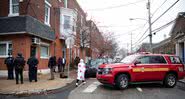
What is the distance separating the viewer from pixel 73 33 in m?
31.4

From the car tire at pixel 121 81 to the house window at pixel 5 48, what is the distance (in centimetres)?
1033

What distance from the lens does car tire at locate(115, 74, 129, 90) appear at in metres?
13.7

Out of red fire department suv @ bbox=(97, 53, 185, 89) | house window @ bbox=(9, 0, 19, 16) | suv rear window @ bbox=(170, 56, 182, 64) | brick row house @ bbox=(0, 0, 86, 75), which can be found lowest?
red fire department suv @ bbox=(97, 53, 185, 89)

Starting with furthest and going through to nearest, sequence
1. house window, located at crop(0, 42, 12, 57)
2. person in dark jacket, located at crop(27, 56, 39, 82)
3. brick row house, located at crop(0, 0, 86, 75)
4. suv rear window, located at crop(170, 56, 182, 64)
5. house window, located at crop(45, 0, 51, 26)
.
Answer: house window, located at crop(45, 0, 51, 26) → house window, located at crop(0, 42, 12, 57) → brick row house, located at crop(0, 0, 86, 75) → person in dark jacket, located at crop(27, 56, 39, 82) → suv rear window, located at crop(170, 56, 182, 64)

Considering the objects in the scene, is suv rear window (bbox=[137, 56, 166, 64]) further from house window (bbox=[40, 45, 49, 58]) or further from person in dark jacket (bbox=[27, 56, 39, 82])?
house window (bbox=[40, 45, 49, 58])

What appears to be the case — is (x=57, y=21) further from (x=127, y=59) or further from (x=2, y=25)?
(x=127, y=59)

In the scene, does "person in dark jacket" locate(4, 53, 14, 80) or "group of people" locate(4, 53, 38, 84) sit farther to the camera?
"person in dark jacket" locate(4, 53, 14, 80)

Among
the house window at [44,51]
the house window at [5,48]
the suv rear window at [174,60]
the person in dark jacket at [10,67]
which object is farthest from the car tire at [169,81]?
the house window at [44,51]

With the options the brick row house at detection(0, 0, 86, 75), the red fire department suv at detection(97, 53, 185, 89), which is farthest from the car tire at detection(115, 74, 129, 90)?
the brick row house at detection(0, 0, 86, 75)

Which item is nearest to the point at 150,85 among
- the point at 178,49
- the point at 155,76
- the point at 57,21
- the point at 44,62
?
the point at 155,76

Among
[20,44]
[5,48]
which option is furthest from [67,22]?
[20,44]

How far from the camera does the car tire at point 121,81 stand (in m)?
13.7

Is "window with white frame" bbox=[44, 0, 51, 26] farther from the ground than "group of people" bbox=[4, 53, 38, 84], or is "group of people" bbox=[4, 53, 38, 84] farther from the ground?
"window with white frame" bbox=[44, 0, 51, 26]

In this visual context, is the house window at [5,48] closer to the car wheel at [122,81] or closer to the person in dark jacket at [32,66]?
the person in dark jacket at [32,66]
